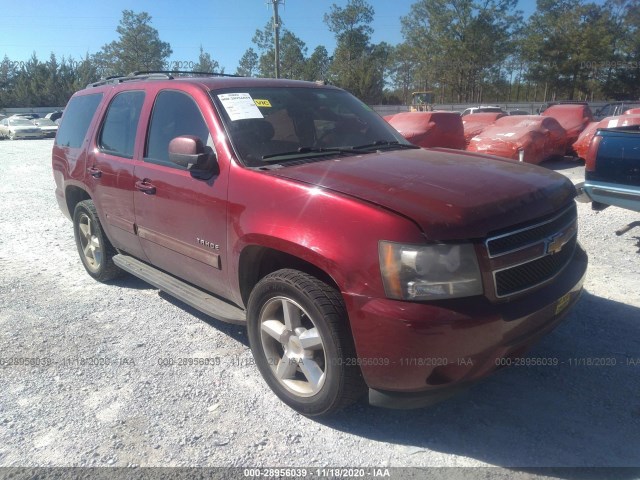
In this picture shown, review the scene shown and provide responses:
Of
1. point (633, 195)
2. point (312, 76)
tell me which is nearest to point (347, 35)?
point (312, 76)

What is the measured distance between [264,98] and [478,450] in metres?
2.68

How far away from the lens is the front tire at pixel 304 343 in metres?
2.51

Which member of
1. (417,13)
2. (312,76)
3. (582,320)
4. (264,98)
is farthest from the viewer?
(312,76)

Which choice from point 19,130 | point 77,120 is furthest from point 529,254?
point 19,130

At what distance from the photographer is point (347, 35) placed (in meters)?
59.1

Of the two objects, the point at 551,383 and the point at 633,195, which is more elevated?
the point at 633,195

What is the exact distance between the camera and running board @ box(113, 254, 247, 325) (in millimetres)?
3242

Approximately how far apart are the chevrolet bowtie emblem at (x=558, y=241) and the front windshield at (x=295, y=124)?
1.40 m

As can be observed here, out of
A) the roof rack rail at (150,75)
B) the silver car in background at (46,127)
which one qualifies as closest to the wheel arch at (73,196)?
the roof rack rail at (150,75)

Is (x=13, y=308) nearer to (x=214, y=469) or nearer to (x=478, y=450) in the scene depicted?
(x=214, y=469)

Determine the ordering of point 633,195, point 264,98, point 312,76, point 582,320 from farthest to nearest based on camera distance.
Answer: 1. point 312,76
2. point 633,195
3. point 582,320
4. point 264,98

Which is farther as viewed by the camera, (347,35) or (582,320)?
(347,35)

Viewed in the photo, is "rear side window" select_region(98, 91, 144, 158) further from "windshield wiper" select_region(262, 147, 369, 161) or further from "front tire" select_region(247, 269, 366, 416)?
"front tire" select_region(247, 269, 366, 416)

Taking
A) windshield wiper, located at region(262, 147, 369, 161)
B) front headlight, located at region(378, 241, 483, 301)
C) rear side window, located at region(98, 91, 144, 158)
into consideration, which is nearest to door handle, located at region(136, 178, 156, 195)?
rear side window, located at region(98, 91, 144, 158)
